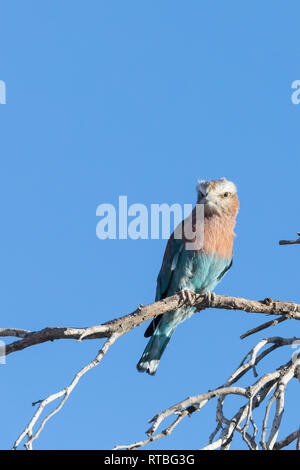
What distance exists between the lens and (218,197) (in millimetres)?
10531

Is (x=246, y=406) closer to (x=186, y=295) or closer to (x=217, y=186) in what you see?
(x=186, y=295)

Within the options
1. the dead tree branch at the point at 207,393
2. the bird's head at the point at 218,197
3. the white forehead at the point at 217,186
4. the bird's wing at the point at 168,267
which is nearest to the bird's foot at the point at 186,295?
the dead tree branch at the point at 207,393

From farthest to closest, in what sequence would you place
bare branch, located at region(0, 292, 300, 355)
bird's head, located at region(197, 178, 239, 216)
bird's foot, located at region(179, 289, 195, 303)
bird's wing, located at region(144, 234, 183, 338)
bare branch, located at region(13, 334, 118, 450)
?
1. bird's head, located at region(197, 178, 239, 216)
2. bird's wing, located at region(144, 234, 183, 338)
3. bird's foot, located at region(179, 289, 195, 303)
4. bare branch, located at region(0, 292, 300, 355)
5. bare branch, located at region(13, 334, 118, 450)

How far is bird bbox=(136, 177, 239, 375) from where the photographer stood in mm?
10078

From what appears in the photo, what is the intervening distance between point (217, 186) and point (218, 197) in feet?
0.57

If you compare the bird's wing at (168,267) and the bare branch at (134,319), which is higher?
the bird's wing at (168,267)

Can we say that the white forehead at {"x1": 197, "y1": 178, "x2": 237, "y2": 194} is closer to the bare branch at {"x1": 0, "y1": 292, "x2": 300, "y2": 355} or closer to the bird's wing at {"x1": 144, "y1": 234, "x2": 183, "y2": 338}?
the bird's wing at {"x1": 144, "y1": 234, "x2": 183, "y2": 338}

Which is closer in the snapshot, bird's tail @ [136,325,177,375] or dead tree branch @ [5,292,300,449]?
dead tree branch @ [5,292,300,449]

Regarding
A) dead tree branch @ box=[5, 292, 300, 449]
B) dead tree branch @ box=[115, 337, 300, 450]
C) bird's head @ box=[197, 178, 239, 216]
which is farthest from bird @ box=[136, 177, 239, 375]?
dead tree branch @ box=[115, 337, 300, 450]

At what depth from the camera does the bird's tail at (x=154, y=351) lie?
10000 mm

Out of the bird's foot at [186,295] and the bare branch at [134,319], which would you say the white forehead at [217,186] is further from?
the bare branch at [134,319]

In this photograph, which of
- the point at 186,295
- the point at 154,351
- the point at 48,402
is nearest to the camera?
the point at 48,402

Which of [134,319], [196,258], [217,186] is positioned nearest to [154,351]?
[196,258]
